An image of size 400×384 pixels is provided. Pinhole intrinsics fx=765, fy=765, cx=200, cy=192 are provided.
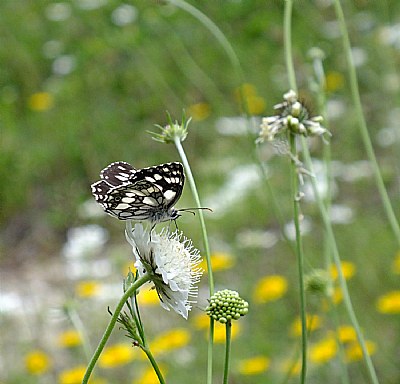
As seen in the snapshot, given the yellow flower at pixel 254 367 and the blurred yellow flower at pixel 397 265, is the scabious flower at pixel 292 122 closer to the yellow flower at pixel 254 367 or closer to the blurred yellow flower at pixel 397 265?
the yellow flower at pixel 254 367

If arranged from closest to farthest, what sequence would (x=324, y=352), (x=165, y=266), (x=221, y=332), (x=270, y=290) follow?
(x=165, y=266) → (x=324, y=352) → (x=221, y=332) → (x=270, y=290)

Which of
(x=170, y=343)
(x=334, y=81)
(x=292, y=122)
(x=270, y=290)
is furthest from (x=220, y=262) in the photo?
(x=292, y=122)

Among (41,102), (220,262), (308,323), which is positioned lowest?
(308,323)

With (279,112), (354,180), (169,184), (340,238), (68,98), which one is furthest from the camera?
(68,98)

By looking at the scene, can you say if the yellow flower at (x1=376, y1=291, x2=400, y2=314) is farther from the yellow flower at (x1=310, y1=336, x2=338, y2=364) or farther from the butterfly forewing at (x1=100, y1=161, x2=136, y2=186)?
the butterfly forewing at (x1=100, y1=161, x2=136, y2=186)

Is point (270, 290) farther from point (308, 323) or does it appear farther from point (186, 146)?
point (186, 146)

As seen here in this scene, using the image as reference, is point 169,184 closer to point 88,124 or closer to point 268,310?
point 268,310

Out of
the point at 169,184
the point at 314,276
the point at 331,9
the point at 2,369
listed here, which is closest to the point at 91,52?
the point at 331,9
